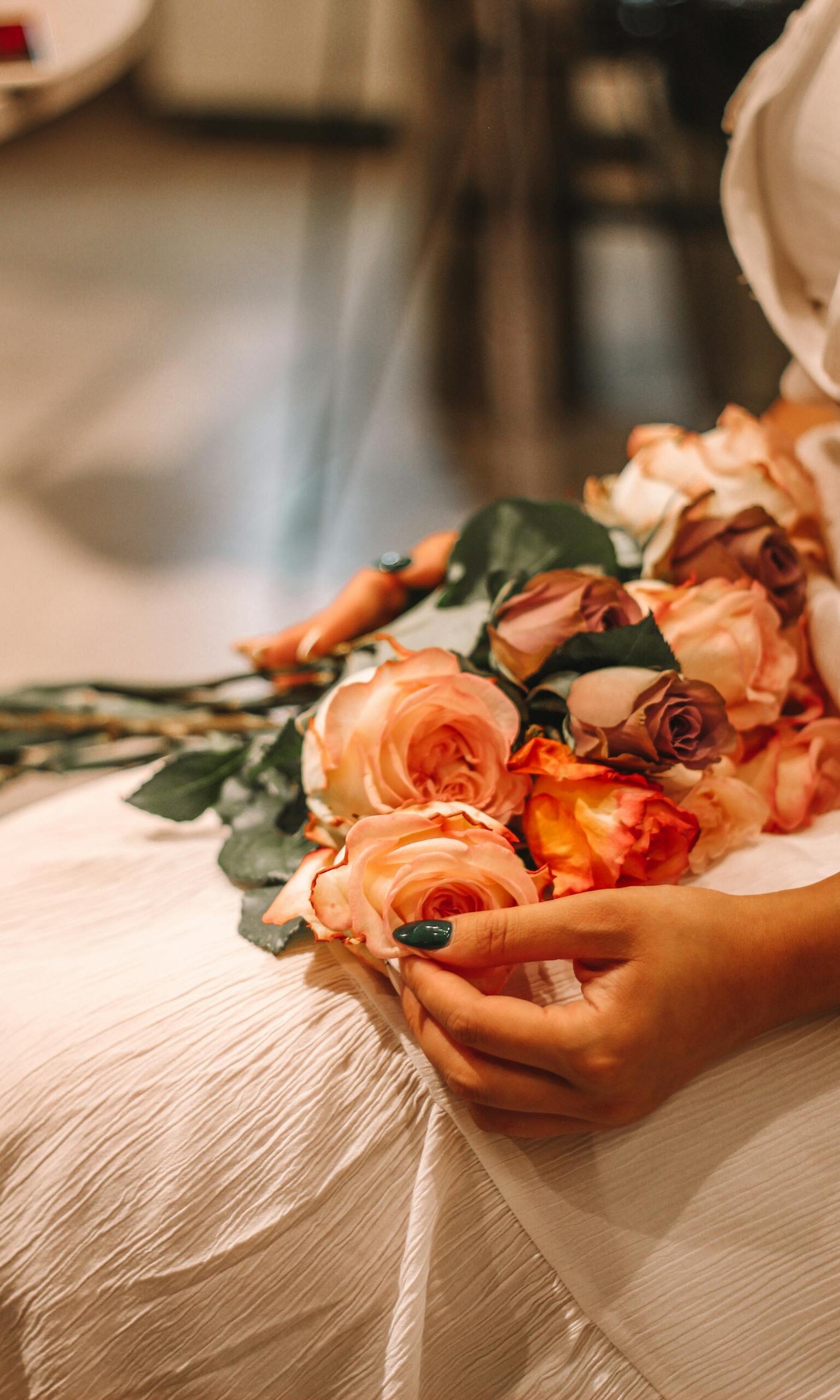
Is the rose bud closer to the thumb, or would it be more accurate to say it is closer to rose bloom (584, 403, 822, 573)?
rose bloom (584, 403, 822, 573)

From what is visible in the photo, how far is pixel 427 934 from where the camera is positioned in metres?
0.38

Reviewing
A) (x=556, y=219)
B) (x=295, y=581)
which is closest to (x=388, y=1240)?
(x=295, y=581)

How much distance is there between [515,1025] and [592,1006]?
0.03m

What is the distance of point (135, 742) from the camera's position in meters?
1.30

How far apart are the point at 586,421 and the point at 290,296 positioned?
3.23 ft

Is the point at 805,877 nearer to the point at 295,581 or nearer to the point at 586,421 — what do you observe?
the point at 295,581

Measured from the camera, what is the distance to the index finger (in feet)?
1.20

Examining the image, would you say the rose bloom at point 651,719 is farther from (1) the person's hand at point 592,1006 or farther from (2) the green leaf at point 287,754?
(2) the green leaf at point 287,754

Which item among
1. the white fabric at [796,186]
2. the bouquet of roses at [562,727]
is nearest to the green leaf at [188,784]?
the bouquet of roses at [562,727]

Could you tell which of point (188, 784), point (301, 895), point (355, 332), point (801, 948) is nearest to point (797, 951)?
point (801, 948)

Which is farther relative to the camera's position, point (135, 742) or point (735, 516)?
point (135, 742)

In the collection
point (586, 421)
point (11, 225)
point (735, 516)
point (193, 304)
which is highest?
point (735, 516)

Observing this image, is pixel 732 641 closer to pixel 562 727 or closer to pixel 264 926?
pixel 562 727

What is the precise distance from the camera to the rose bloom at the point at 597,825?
406 mm
